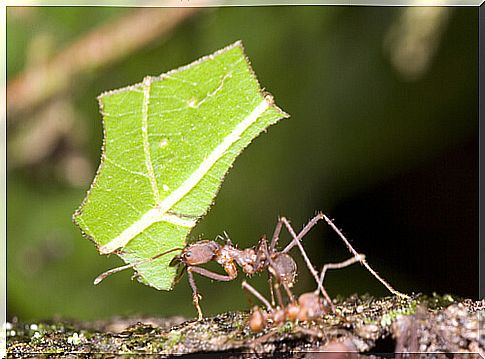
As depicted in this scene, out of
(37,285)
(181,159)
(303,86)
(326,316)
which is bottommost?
(326,316)

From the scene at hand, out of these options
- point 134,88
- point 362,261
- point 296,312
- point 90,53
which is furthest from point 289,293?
point 90,53

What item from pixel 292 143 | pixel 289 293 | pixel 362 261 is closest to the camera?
pixel 289 293

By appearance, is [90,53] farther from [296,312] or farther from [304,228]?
[296,312]

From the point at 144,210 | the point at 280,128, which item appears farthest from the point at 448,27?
the point at 144,210

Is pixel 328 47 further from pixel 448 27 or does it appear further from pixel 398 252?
pixel 398 252

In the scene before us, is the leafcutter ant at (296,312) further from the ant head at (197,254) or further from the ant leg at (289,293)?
the ant head at (197,254)

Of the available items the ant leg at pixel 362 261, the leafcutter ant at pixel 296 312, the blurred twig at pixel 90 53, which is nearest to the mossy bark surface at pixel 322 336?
the leafcutter ant at pixel 296 312
